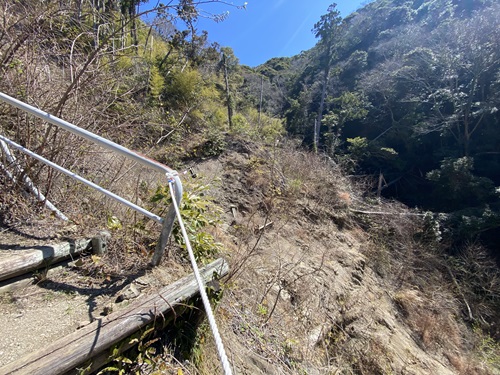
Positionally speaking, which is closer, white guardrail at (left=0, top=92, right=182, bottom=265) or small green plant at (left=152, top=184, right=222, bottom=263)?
white guardrail at (left=0, top=92, right=182, bottom=265)

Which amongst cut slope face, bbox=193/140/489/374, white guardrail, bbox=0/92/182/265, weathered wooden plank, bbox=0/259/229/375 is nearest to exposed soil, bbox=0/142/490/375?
cut slope face, bbox=193/140/489/374

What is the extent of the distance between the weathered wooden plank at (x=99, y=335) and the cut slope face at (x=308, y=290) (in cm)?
57

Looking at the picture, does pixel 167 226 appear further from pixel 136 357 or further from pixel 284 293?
pixel 284 293

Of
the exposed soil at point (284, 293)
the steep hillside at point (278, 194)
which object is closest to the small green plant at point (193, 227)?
the steep hillside at point (278, 194)

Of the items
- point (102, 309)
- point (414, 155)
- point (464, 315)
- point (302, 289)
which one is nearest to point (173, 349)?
point (102, 309)

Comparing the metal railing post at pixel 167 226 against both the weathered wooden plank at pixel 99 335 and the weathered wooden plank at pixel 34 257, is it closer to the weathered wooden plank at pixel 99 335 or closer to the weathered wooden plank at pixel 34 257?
the weathered wooden plank at pixel 99 335

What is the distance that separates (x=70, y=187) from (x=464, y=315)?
416 inches

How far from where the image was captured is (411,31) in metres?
19.9

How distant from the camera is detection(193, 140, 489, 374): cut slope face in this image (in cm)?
260

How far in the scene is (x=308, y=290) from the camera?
4059 millimetres

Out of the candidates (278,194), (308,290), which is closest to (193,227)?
(308,290)

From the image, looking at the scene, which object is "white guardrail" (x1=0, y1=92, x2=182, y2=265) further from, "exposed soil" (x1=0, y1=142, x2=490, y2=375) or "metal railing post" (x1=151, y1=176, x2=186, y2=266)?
"exposed soil" (x1=0, y1=142, x2=490, y2=375)

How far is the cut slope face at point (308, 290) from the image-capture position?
102 inches

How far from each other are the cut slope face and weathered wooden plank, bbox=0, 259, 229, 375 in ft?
1.86
